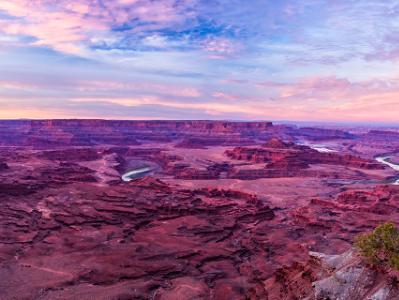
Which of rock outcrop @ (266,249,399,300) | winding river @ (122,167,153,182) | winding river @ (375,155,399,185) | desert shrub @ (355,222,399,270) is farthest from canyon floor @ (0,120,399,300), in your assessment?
winding river @ (375,155,399,185)

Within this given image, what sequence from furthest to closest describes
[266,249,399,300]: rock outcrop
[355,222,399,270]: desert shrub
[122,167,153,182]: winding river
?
1. [122,167,153,182]: winding river
2. [355,222,399,270]: desert shrub
3. [266,249,399,300]: rock outcrop

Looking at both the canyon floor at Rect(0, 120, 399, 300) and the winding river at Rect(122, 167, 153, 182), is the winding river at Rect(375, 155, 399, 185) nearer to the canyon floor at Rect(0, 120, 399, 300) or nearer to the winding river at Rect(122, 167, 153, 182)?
the canyon floor at Rect(0, 120, 399, 300)

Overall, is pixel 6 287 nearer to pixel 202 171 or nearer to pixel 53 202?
pixel 53 202

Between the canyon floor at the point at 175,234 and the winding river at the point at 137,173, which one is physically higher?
the canyon floor at the point at 175,234

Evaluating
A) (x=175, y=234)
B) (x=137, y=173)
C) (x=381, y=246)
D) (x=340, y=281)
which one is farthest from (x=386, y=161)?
(x=340, y=281)

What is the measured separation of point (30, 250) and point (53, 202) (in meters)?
21.0

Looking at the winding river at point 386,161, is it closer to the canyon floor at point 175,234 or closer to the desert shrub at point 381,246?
the canyon floor at point 175,234

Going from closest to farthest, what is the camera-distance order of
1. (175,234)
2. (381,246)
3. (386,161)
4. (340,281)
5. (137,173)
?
(340,281) → (381,246) → (175,234) → (137,173) → (386,161)

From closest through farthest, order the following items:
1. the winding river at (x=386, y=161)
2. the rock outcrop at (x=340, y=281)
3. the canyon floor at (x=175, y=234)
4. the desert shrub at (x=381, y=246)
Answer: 1. the rock outcrop at (x=340, y=281)
2. the desert shrub at (x=381, y=246)
3. the canyon floor at (x=175, y=234)
4. the winding river at (x=386, y=161)

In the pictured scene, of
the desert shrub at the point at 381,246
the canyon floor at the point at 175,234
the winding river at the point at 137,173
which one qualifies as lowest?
the winding river at the point at 137,173

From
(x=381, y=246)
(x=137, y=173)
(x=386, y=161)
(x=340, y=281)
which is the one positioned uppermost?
(x=381, y=246)

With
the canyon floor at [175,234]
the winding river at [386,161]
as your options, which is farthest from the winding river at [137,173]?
the winding river at [386,161]

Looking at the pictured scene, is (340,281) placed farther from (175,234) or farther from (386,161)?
(386,161)

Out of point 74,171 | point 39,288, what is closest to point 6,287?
point 39,288
